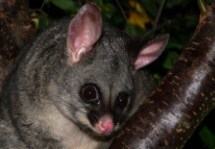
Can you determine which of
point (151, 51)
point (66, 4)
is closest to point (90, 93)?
point (151, 51)

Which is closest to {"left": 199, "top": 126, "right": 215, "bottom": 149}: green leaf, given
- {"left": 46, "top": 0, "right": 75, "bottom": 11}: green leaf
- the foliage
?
the foliage

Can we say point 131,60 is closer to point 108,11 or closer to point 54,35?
point 54,35

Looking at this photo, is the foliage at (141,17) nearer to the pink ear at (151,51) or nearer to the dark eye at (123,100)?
the pink ear at (151,51)

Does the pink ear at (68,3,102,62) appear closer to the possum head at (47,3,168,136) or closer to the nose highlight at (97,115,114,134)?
the possum head at (47,3,168,136)

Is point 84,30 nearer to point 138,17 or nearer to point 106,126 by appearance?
point 106,126

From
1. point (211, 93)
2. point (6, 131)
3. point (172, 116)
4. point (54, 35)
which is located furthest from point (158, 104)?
point (6, 131)

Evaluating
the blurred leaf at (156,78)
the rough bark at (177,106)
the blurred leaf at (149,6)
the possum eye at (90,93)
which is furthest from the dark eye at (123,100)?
the blurred leaf at (149,6)

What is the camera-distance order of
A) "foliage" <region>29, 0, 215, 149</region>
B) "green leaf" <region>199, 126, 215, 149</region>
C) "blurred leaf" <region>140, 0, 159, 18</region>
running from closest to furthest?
"green leaf" <region>199, 126, 215, 149</region> < "foliage" <region>29, 0, 215, 149</region> < "blurred leaf" <region>140, 0, 159, 18</region>
